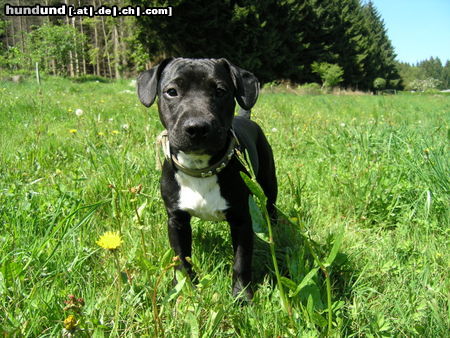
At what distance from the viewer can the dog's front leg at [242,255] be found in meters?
1.95

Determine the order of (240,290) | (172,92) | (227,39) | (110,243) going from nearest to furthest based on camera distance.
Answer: (110,243)
(240,290)
(172,92)
(227,39)

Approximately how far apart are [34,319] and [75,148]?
290cm

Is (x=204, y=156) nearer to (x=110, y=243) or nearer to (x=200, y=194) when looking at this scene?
(x=200, y=194)

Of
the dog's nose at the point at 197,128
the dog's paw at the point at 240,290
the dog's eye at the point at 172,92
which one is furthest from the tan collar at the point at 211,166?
the dog's paw at the point at 240,290

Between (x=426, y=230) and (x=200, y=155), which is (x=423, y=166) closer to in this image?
(x=426, y=230)

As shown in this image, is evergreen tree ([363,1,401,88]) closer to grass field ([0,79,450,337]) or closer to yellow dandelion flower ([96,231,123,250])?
grass field ([0,79,450,337])

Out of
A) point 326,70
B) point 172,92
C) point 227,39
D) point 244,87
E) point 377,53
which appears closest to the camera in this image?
point 172,92

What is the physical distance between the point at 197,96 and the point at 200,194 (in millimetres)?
580

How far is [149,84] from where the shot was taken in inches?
90.6

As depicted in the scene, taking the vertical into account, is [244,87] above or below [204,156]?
above

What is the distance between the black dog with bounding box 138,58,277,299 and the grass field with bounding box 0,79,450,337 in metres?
0.19

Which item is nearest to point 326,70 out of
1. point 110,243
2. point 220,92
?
point 220,92

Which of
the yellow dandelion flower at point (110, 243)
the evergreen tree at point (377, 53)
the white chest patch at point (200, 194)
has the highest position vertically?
the evergreen tree at point (377, 53)

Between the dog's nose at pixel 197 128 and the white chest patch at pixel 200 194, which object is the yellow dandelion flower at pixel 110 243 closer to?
the dog's nose at pixel 197 128
